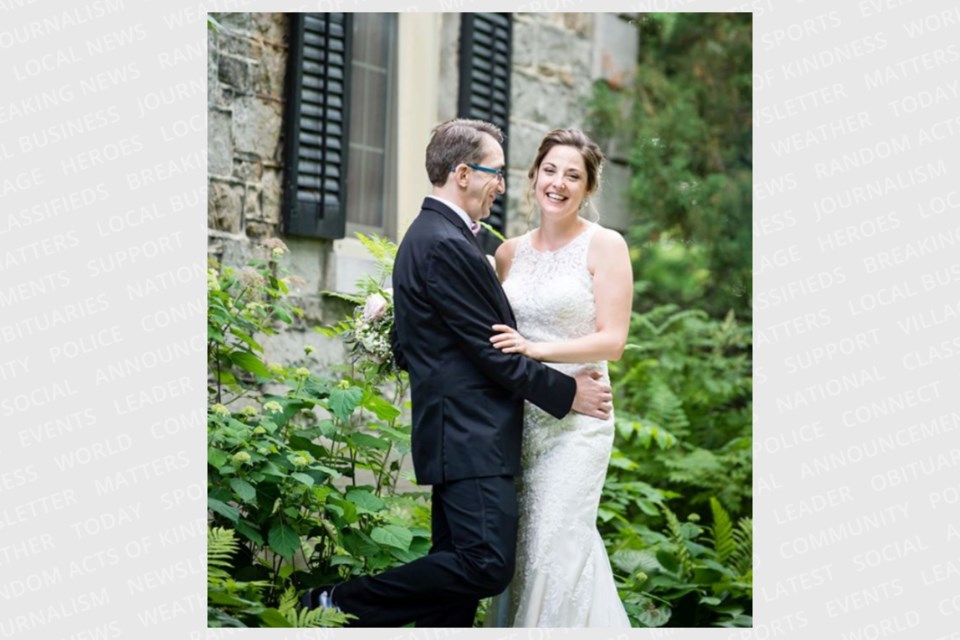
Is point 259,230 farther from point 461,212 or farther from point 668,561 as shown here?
point 668,561

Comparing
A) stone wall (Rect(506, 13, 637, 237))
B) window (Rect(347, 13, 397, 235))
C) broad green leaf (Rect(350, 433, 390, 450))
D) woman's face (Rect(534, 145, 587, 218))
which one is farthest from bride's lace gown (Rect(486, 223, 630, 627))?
stone wall (Rect(506, 13, 637, 237))

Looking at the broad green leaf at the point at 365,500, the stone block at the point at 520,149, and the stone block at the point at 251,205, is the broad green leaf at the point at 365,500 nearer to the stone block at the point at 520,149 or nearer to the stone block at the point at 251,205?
the stone block at the point at 251,205

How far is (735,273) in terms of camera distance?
34.4 ft

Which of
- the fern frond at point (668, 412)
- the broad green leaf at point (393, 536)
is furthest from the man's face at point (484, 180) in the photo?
the fern frond at point (668, 412)

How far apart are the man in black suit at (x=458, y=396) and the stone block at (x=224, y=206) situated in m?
1.98

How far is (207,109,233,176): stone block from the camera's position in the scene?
19.4 ft

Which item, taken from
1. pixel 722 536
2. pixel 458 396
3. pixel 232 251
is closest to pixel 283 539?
pixel 458 396

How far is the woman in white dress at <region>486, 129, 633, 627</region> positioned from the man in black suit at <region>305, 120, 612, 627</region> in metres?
0.15

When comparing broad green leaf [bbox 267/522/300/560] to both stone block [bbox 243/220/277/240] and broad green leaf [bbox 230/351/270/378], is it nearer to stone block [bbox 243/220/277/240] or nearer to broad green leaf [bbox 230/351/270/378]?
broad green leaf [bbox 230/351/270/378]

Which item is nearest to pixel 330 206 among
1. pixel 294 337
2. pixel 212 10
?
pixel 294 337

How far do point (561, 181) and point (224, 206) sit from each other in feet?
7.30

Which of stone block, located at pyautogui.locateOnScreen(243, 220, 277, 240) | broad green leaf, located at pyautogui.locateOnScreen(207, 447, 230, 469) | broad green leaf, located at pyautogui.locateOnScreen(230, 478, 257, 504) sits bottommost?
broad green leaf, located at pyautogui.locateOnScreen(230, 478, 257, 504)

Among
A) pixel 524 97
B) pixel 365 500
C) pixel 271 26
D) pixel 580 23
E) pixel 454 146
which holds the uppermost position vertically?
pixel 580 23

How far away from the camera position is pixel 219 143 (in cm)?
599
